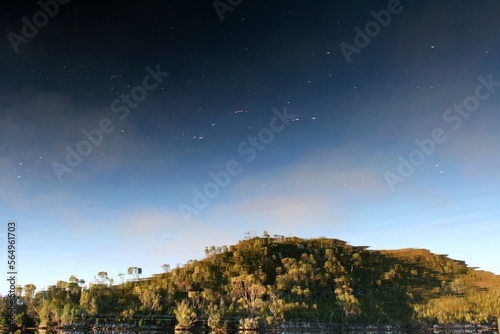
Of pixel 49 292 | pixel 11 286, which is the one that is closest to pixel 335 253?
pixel 49 292

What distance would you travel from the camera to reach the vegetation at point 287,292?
75.2 meters

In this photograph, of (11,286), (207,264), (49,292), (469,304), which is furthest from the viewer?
(207,264)

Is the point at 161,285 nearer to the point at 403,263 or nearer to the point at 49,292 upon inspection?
the point at 49,292

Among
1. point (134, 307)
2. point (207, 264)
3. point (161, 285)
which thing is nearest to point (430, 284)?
point (207, 264)

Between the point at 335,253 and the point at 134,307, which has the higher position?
the point at 335,253

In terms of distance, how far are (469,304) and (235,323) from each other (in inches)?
2925

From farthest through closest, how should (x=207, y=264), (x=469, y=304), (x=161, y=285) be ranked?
1. (x=207, y=264)
2. (x=469, y=304)
3. (x=161, y=285)

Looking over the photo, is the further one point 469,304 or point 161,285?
point 469,304

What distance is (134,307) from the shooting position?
249 feet

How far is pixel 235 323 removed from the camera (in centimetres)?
7550

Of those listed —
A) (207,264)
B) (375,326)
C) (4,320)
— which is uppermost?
(207,264)

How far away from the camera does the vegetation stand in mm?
75250

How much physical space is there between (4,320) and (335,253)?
108754 millimetres

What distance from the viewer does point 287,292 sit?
9569 centimetres
